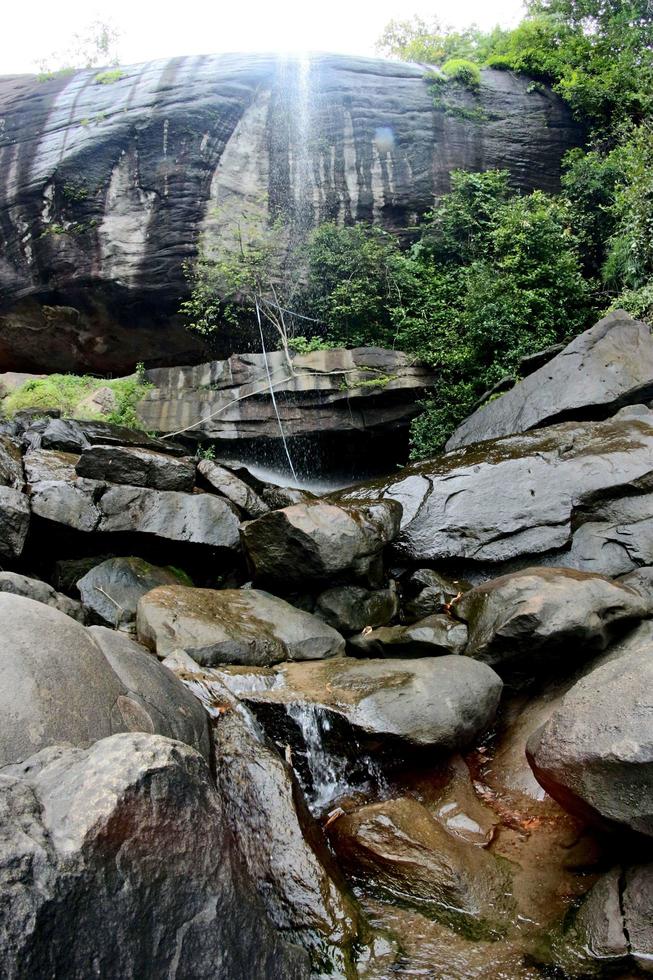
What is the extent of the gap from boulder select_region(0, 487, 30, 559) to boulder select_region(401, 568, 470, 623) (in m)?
5.24

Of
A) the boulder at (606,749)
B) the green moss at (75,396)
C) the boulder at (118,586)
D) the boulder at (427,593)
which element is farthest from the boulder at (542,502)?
the green moss at (75,396)

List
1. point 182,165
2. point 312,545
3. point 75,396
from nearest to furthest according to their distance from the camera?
point 312,545 → point 75,396 → point 182,165

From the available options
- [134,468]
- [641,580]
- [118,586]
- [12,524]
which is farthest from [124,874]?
[134,468]

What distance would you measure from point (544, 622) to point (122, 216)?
15.6 m

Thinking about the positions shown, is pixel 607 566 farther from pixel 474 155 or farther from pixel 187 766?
pixel 474 155

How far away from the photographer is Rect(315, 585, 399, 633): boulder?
8.28 meters

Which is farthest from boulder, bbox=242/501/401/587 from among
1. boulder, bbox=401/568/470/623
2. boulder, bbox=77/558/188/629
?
boulder, bbox=77/558/188/629

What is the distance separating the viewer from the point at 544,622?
625 centimetres

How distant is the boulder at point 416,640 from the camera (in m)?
7.12

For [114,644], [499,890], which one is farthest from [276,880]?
[114,644]

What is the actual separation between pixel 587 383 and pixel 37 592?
8.67 meters

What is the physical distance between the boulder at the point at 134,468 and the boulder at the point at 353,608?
10.6 ft

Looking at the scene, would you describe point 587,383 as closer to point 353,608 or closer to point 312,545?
point 353,608

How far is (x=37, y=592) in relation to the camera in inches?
304
